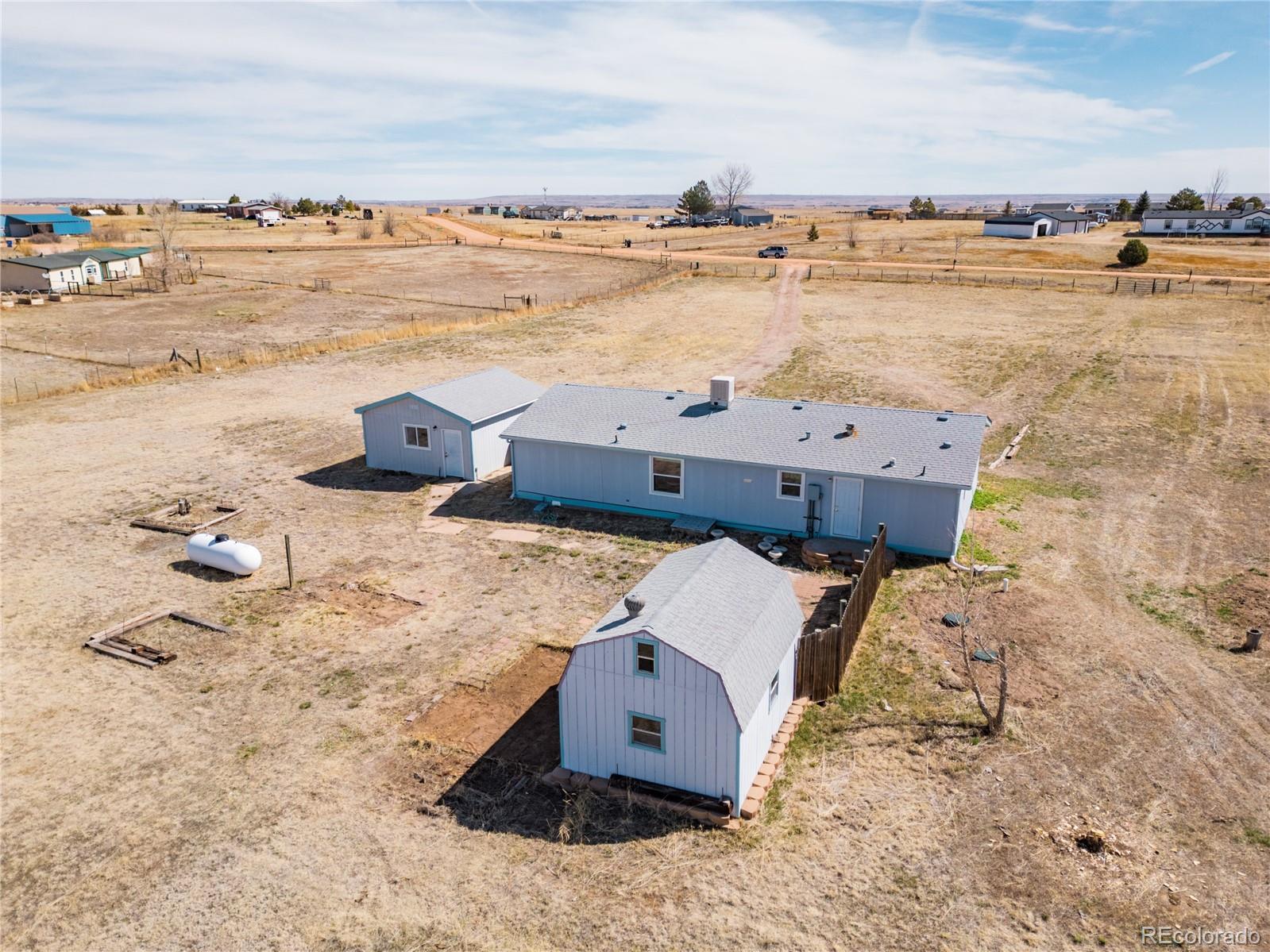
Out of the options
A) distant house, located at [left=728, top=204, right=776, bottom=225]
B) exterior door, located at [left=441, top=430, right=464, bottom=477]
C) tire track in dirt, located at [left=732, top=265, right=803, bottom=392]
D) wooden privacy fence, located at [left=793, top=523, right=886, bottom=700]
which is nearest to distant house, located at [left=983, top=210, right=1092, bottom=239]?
distant house, located at [left=728, top=204, right=776, bottom=225]

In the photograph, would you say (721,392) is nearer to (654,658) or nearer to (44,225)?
(654,658)

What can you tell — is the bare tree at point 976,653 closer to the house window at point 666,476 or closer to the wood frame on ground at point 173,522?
the house window at point 666,476

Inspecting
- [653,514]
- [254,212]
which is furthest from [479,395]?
[254,212]

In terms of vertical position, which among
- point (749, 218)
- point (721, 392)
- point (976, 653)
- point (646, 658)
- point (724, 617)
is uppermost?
point (749, 218)

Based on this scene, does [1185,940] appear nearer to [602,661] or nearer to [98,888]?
[602,661]

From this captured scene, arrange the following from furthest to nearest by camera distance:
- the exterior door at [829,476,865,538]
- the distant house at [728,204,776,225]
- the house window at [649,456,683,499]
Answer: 1. the distant house at [728,204,776,225]
2. the house window at [649,456,683,499]
3. the exterior door at [829,476,865,538]

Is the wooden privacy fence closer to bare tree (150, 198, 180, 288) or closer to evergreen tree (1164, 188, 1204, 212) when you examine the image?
bare tree (150, 198, 180, 288)
